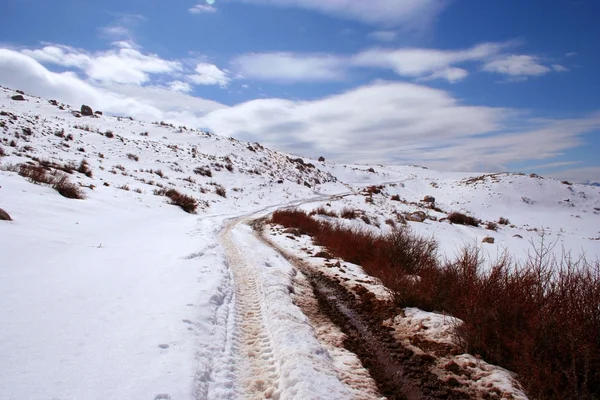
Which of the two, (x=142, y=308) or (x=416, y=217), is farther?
(x=416, y=217)

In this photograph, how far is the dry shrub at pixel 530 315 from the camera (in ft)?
10.00

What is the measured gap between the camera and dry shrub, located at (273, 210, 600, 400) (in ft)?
10.00

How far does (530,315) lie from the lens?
3.87m

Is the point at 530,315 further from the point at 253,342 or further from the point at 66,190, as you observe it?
the point at 66,190

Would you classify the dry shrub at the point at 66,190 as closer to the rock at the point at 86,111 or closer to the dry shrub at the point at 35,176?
the dry shrub at the point at 35,176

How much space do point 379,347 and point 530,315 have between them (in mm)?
1972

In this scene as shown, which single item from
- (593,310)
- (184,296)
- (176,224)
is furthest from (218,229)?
(593,310)

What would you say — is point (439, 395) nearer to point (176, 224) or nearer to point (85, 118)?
point (176, 224)

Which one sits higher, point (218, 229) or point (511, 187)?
point (511, 187)

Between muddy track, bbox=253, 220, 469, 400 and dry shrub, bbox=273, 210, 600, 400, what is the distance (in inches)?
25.3

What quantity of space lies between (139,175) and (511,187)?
4284 cm

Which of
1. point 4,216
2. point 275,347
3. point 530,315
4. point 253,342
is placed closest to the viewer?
point 530,315

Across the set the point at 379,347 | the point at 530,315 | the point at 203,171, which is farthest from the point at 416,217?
the point at 203,171

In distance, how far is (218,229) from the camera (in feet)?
43.1
